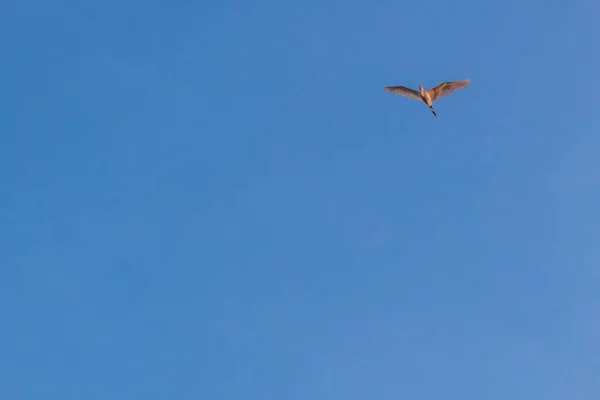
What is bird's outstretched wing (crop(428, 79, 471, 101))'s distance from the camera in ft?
254

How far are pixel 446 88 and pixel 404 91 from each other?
3849 millimetres

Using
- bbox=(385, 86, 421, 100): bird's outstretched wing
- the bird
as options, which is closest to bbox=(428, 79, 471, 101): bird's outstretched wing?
the bird

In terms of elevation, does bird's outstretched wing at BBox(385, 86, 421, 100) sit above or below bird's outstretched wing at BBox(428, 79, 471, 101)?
above

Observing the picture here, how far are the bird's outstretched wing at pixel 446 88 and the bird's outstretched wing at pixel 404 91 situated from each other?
1.37m

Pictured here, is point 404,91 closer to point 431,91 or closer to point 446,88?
point 431,91

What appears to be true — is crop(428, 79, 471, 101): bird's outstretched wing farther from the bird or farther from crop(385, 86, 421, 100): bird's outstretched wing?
Result: crop(385, 86, 421, 100): bird's outstretched wing

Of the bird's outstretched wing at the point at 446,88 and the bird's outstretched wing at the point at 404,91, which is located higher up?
the bird's outstretched wing at the point at 404,91

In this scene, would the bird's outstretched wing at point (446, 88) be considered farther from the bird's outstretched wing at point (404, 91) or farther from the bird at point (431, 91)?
the bird's outstretched wing at point (404, 91)

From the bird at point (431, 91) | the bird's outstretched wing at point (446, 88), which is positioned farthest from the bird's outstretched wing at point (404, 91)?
the bird's outstretched wing at point (446, 88)

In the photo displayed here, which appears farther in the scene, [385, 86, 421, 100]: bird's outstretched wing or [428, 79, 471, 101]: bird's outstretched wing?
[385, 86, 421, 100]: bird's outstretched wing

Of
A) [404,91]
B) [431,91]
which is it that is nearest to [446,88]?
[431,91]

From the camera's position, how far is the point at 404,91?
78938 millimetres

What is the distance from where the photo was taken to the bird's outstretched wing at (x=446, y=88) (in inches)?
3051

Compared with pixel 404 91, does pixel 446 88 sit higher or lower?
lower
